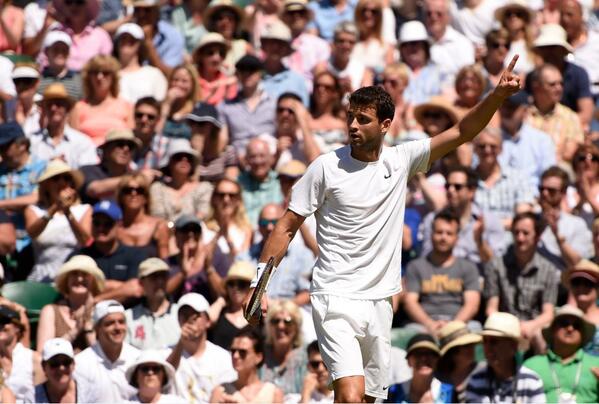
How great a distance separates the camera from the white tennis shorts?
860 cm

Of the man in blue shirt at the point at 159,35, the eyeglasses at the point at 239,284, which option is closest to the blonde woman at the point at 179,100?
the man in blue shirt at the point at 159,35

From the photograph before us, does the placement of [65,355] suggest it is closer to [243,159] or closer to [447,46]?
[243,159]

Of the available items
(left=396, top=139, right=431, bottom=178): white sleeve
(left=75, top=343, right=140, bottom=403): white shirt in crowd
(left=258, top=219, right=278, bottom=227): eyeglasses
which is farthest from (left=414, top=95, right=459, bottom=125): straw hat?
(left=396, top=139, right=431, bottom=178): white sleeve

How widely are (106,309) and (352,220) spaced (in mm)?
3483

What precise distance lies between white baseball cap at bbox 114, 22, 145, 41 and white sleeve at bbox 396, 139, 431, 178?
22.1 ft

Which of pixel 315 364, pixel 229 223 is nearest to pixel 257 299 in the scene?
pixel 315 364

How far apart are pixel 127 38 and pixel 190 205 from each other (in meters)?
2.40

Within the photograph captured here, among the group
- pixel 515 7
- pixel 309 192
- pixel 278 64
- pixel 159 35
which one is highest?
pixel 515 7

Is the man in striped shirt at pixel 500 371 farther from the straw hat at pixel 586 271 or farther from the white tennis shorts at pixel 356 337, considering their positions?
the white tennis shorts at pixel 356 337

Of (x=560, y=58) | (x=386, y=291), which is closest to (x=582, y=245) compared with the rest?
(x=560, y=58)

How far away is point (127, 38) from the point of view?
602 inches

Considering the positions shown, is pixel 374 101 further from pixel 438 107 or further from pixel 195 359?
pixel 438 107

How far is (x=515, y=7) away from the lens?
16094 millimetres

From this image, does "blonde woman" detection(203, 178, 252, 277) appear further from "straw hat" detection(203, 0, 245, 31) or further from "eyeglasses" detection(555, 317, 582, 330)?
"straw hat" detection(203, 0, 245, 31)
